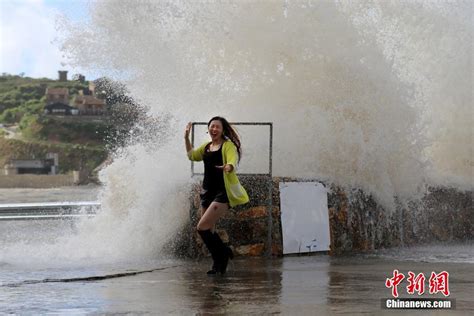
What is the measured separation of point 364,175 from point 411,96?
209 cm

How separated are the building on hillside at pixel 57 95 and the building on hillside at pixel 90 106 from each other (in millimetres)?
4522

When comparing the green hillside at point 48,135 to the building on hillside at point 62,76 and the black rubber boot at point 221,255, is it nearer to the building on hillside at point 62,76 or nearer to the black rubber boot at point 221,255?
the building on hillside at point 62,76

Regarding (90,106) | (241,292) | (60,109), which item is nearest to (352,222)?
(241,292)

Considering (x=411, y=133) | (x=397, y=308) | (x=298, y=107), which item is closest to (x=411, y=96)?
(x=411, y=133)

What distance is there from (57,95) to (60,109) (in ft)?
43.7

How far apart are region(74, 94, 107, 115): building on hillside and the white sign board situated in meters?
140

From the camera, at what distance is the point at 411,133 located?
16250mm

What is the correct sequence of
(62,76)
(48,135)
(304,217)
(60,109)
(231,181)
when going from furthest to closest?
(62,76), (60,109), (48,135), (304,217), (231,181)

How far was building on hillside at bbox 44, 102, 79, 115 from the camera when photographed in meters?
152

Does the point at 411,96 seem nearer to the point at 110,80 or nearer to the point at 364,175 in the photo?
the point at 364,175

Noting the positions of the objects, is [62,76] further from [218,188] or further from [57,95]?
[218,188]

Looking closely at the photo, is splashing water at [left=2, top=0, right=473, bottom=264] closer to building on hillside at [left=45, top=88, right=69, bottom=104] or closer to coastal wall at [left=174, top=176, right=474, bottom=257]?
coastal wall at [left=174, top=176, right=474, bottom=257]

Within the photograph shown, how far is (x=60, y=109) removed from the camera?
153750 millimetres

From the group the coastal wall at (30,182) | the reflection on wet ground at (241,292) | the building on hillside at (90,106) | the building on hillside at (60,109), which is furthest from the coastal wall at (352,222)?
the building on hillside at (90,106)
